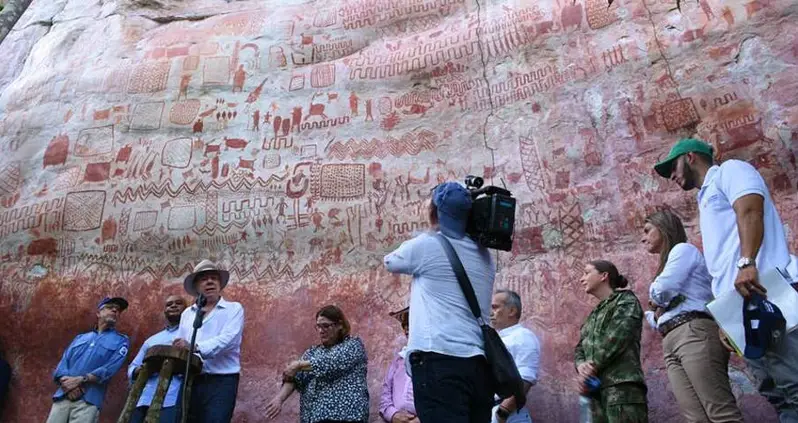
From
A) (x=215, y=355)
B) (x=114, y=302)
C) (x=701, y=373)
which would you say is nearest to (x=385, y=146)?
(x=114, y=302)

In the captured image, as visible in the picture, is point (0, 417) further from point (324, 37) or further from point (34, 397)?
point (324, 37)

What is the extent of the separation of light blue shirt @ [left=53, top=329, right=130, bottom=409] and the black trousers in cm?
416

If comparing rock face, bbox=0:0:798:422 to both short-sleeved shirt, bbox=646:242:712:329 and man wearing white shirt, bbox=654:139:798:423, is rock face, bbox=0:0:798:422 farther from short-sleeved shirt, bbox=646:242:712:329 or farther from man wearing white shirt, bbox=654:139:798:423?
man wearing white shirt, bbox=654:139:798:423

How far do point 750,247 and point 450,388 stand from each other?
1.55 metres

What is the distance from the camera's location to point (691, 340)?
4.46m

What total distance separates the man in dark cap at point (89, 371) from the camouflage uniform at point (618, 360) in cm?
421

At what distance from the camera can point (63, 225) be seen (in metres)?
8.80

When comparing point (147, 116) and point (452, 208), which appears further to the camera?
point (147, 116)

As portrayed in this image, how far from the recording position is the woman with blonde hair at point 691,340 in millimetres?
4332

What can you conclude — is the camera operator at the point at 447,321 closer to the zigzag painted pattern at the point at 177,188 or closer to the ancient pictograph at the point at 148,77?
the zigzag painted pattern at the point at 177,188

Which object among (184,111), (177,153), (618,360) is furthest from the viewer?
(184,111)

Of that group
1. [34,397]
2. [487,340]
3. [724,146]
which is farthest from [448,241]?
[34,397]

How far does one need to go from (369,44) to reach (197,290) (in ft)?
15.2

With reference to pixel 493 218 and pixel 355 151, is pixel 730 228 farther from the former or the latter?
pixel 355 151
